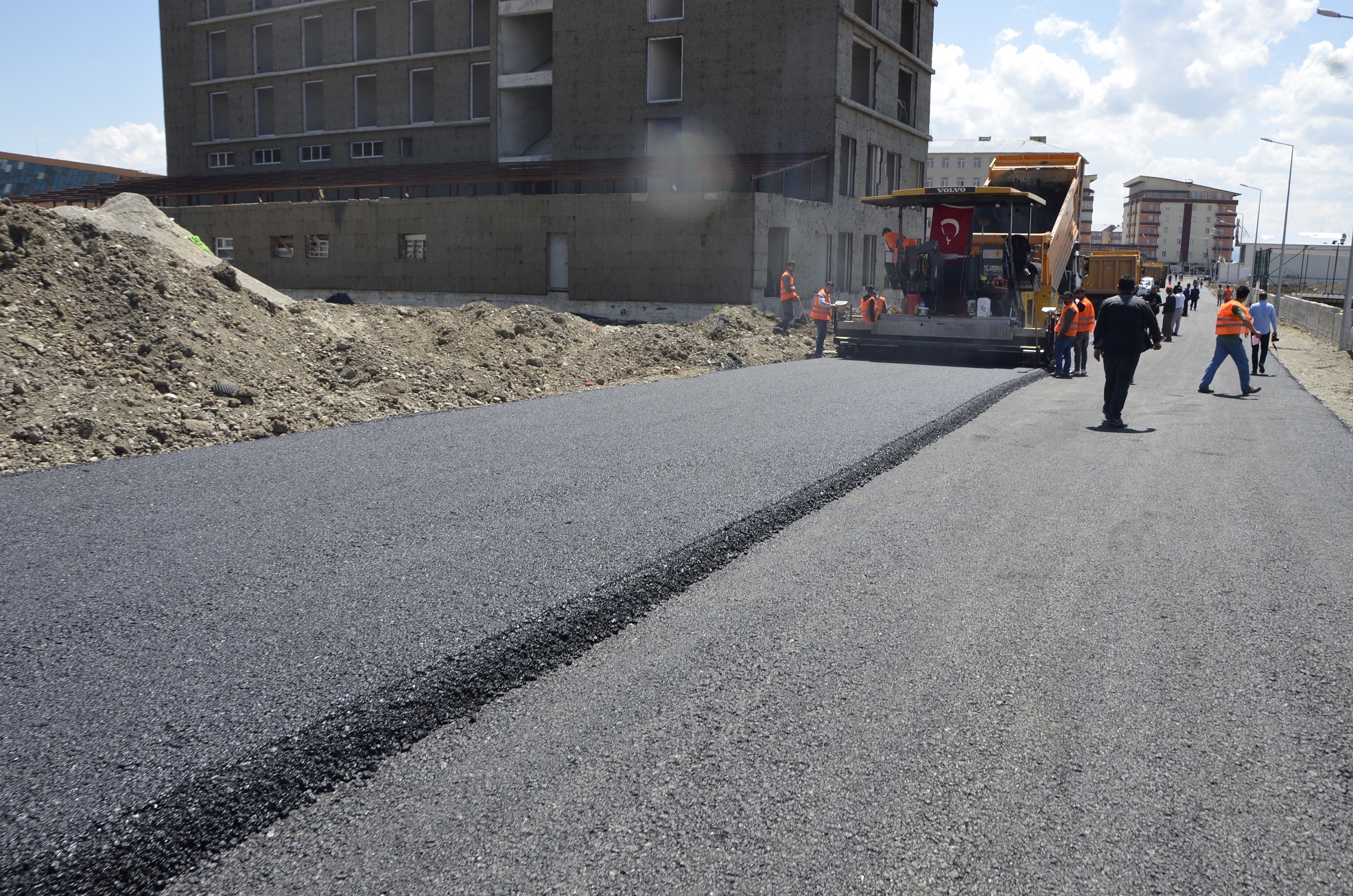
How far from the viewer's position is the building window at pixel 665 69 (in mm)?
32875

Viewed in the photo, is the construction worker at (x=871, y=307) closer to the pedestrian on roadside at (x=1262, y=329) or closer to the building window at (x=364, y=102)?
the pedestrian on roadside at (x=1262, y=329)

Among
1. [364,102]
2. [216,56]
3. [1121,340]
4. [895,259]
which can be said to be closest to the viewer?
[1121,340]

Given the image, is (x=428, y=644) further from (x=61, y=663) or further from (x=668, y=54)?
(x=668, y=54)

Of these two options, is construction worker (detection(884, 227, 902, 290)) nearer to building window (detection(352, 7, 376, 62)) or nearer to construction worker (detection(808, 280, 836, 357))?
→ construction worker (detection(808, 280, 836, 357))

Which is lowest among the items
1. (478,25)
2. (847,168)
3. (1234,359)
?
(1234,359)

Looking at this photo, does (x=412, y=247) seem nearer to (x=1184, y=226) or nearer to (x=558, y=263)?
(x=558, y=263)

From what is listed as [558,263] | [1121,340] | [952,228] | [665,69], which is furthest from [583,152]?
[1121,340]

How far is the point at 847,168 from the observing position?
1332 inches

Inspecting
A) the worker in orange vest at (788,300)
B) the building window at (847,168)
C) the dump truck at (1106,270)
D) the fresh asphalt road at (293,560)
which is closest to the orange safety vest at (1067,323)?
the worker in orange vest at (788,300)

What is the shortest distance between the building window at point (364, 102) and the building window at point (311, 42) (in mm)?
2632

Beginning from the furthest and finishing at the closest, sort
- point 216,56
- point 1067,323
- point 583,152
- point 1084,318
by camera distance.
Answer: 1. point 216,56
2. point 583,152
3. point 1084,318
4. point 1067,323

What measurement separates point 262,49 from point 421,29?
9544 mm

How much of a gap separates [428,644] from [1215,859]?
3.05 meters

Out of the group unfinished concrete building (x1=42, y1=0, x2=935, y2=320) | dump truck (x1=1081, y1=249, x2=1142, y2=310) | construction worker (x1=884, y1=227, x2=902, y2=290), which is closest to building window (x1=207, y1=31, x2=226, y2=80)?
unfinished concrete building (x1=42, y1=0, x2=935, y2=320)
